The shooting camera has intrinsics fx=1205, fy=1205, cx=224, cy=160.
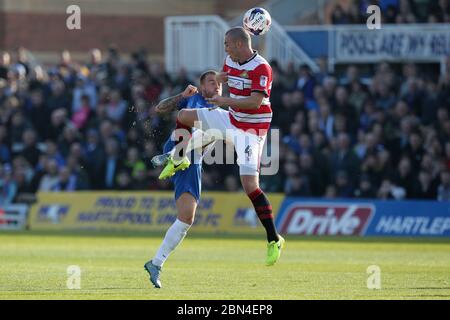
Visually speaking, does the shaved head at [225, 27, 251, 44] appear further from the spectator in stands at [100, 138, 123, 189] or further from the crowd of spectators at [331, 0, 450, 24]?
the crowd of spectators at [331, 0, 450, 24]

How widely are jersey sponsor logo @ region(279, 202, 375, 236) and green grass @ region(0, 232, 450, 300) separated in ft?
4.35

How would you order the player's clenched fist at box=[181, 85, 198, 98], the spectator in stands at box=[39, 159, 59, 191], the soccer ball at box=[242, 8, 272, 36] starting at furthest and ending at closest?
the spectator in stands at box=[39, 159, 59, 191], the soccer ball at box=[242, 8, 272, 36], the player's clenched fist at box=[181, 85, 198, 98]

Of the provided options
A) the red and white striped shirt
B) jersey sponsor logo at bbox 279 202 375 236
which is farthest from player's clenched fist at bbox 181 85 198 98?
jersey sponsor logo at bbox 279 202 375 236

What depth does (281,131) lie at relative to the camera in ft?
88.5

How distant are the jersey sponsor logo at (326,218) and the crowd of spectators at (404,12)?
6235mm

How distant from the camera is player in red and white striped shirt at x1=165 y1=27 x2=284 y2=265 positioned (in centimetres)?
1436

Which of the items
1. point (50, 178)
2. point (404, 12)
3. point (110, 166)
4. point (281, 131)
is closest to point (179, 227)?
point (281, 131)

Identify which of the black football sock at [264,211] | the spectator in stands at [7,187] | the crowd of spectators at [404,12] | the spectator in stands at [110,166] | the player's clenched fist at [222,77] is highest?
the crowd of spectators at [404,12]

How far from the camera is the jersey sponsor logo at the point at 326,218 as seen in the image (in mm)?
24828

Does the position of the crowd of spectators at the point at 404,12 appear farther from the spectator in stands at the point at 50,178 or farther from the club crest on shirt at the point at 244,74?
the club crest on shirt at the point at 244,74

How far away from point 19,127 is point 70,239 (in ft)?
20.9

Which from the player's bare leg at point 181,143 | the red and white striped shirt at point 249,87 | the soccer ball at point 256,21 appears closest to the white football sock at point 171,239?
the player's bare leg at point 181,143

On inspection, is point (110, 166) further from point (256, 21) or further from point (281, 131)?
point (256, 21)

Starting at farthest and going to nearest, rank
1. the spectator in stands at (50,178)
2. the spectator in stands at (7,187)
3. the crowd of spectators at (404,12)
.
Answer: the crowd of spectators at (404,12) → the spectator in stands at (7,187) → the spectator in stands at (50,178)
